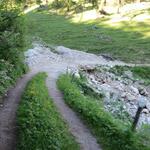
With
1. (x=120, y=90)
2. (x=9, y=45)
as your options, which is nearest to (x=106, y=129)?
(x=9, y=45)

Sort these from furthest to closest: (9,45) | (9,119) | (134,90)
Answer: (134,90), (9,45), (9,119)

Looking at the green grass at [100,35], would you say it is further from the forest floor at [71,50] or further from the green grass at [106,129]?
the green grass at [106,129]

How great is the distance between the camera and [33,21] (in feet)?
377

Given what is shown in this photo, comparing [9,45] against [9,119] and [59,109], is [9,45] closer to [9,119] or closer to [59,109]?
[59,109]

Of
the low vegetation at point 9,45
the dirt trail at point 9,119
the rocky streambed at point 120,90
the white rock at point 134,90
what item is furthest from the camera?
the white rock at point 134,90

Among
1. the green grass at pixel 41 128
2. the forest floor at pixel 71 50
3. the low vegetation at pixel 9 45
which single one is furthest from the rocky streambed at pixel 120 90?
the low vegetation at pixel 9 45

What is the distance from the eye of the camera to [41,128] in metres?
19.8

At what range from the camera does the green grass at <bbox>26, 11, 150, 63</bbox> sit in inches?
2702

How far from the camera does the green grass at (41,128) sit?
18484mm

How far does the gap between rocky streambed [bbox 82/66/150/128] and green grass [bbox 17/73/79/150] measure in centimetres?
636

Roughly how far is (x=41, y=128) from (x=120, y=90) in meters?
20.7

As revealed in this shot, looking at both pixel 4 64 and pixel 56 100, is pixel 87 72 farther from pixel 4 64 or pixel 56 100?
pixel 56 100

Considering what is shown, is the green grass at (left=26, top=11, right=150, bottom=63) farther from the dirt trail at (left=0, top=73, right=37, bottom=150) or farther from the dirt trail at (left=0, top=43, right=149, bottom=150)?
the dirt trail at (left=0, top=73, right=37, bottom=150)

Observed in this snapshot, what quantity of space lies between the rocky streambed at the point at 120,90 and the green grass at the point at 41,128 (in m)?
6.36
